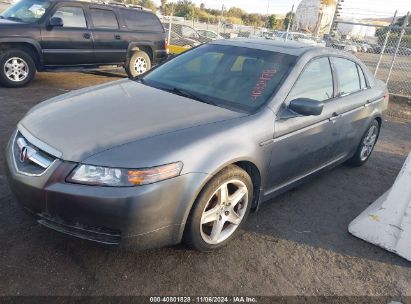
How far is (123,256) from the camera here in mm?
2756

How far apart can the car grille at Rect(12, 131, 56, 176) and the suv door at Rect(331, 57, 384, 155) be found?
2.90 meters

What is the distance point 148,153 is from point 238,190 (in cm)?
92

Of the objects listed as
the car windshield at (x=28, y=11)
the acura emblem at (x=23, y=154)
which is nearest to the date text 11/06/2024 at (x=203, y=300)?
the acura emblem at (x=23, y=154)

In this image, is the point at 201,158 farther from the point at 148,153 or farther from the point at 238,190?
the point at 238,190

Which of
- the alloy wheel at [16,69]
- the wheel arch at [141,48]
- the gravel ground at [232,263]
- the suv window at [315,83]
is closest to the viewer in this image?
the gravel ground at [232,263]

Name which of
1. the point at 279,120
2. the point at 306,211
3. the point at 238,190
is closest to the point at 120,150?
the point at 238,190

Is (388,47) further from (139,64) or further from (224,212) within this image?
(224,212)

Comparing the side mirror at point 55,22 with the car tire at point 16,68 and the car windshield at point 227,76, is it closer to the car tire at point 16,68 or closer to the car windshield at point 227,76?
the car tire at point 16,68

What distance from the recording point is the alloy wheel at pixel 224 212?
2.79m

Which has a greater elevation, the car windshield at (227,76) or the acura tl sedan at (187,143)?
the car windshield at (227,76)

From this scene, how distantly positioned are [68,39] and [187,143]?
21.0 ft

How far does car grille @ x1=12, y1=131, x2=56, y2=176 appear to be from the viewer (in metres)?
2.39

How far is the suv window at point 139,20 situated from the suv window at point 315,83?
6.39 m

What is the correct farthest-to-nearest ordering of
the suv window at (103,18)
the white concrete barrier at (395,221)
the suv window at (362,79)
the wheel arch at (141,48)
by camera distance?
the wheel arch at (141,48) < the suv window at (103,18) < the suv window at (362,79) < the white concrete barrier at (395,221)
